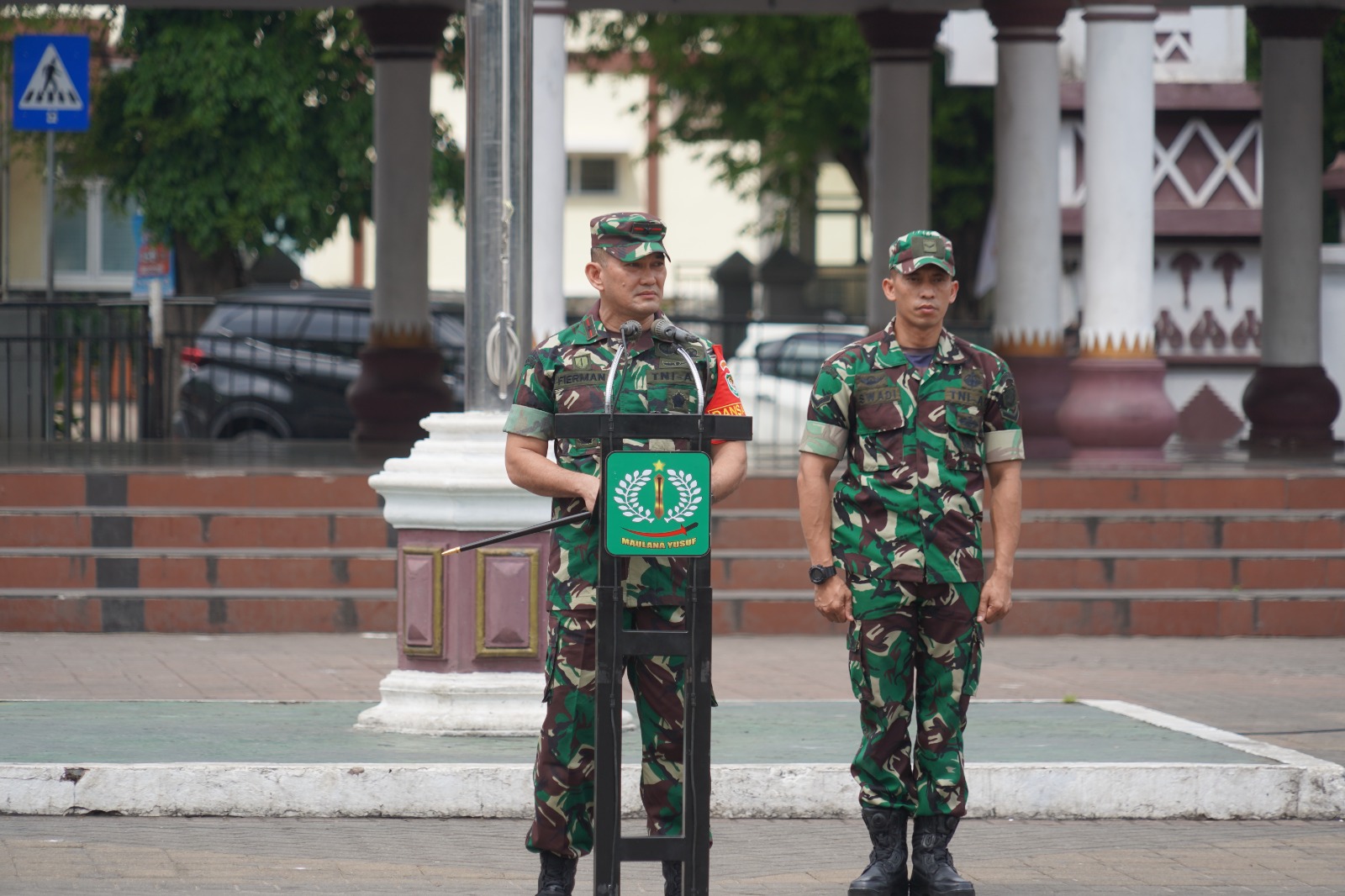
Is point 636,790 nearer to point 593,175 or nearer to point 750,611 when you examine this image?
point 750,611

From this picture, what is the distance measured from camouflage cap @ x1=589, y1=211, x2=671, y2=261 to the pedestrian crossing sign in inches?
457

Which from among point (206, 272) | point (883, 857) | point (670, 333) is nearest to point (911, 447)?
point (670, 333)

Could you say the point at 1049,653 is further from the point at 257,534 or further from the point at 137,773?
the point at 137,773

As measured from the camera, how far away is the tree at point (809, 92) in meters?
30.4

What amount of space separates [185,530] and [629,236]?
7.59 metres

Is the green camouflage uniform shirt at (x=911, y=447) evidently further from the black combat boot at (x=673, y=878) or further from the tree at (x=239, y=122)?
the tree at (x=239, y=122)

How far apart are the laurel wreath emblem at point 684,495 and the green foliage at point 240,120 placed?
23.7 meters

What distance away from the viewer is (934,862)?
6.05 meters

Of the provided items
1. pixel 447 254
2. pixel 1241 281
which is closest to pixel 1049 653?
pixel 1241 281

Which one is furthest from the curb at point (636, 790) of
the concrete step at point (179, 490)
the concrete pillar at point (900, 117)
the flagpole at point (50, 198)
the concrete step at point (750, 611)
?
the concrete pillar at point (900, 117)

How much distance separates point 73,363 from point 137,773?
37.7 feet

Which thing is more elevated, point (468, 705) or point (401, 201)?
point (401, 201)

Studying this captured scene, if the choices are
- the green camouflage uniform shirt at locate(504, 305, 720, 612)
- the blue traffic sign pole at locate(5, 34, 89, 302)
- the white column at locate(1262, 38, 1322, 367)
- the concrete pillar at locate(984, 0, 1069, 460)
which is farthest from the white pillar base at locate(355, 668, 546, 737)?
the white column at locate(1262, 38, 1322, 367)

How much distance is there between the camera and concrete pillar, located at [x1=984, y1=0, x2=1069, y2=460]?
16500 millimetres
